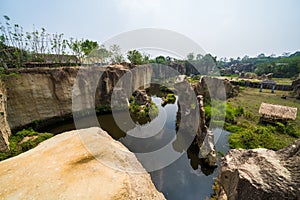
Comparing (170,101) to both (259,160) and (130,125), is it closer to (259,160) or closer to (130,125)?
(130,125)

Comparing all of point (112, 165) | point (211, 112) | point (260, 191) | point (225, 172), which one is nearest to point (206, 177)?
point (225, 172)

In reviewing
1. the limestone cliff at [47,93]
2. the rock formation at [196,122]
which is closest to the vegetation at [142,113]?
the limestone cliff at [47,93]

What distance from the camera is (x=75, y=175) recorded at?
5.00 meters

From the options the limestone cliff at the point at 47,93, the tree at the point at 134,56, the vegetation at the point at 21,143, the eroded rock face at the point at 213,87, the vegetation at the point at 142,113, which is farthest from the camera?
the tree at the point at 134,56

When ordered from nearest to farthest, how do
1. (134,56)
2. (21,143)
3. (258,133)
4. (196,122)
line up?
(21,143) < (258,133) < (196,122) < (134,56)

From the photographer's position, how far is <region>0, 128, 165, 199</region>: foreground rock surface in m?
4.32

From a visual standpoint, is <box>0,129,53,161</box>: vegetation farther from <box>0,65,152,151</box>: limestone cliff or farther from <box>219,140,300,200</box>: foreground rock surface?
<box>219,140,300,200</box>: foreground rock surface

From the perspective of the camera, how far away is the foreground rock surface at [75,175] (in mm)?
4316

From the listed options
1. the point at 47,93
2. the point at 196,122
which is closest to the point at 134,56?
the point at 47,93

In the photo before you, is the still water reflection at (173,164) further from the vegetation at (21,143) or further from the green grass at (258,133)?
the vegetation at (21,143)

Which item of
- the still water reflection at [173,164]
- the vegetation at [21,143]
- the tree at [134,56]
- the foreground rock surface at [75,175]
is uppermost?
the tree at [134,56]

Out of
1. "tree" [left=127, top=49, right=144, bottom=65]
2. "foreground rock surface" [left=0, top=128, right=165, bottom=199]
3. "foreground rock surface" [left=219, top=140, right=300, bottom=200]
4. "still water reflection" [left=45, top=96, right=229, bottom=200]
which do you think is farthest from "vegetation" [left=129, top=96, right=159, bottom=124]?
"tree" [left=127, top=49, right=144, bottom=65]

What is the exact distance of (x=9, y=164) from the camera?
5.74 meters

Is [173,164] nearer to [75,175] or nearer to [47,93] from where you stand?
[75,175]
